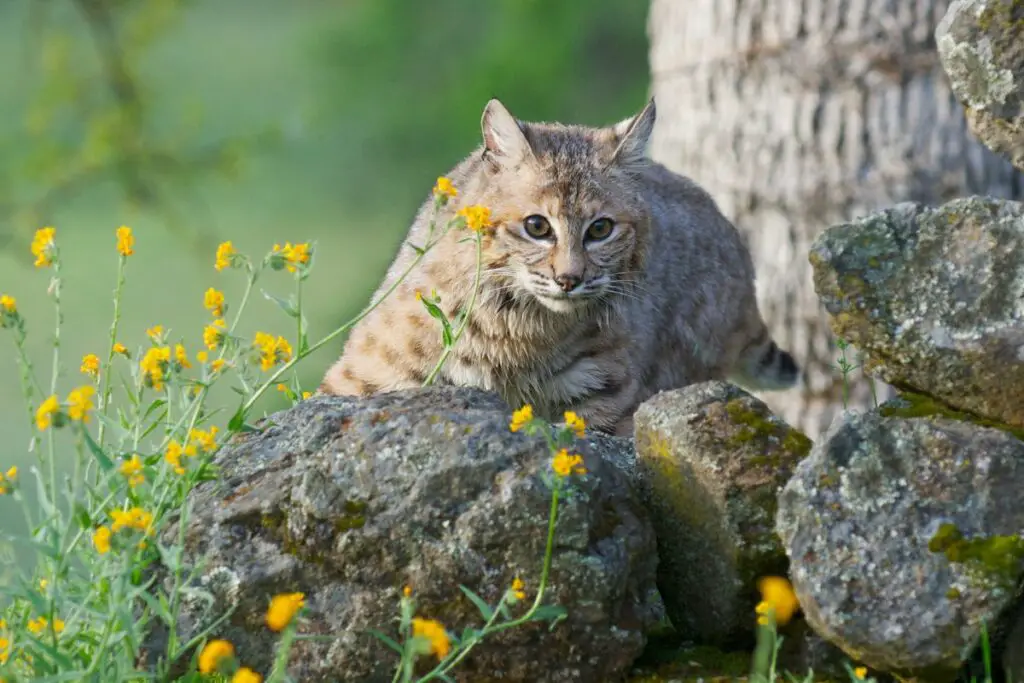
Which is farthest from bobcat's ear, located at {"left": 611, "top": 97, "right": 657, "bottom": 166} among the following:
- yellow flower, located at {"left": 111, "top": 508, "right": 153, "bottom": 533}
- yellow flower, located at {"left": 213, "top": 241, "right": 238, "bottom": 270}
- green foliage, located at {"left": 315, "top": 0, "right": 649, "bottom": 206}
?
green foliage, located at {"left": 315, "top": 0, "right": 649, "bottom": 206}

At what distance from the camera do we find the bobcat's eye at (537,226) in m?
3.99

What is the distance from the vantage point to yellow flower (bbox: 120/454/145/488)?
2.40m

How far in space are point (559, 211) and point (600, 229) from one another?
0.17 m

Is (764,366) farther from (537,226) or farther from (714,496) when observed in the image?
(714,496)

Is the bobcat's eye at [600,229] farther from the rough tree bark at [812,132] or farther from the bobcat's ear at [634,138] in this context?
the rough tree bark at [812,132]

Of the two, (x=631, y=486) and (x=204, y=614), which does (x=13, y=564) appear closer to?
(x=204, y=614)

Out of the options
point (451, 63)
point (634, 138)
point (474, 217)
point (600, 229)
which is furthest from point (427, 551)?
point (451, 63)

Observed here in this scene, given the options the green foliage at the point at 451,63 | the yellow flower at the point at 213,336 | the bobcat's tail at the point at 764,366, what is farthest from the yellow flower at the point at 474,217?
the green foliage at the point at 451,63

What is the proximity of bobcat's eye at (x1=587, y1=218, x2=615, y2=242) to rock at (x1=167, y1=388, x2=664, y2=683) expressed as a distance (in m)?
1.36

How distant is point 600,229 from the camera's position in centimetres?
409

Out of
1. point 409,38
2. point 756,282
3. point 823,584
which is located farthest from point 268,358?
point 409,38

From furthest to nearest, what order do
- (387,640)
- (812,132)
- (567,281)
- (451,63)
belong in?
1. (451,63)
2. (812,132)
3. (567,281)
4. (387,640)

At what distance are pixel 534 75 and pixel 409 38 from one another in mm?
2152

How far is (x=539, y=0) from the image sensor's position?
486 inches
